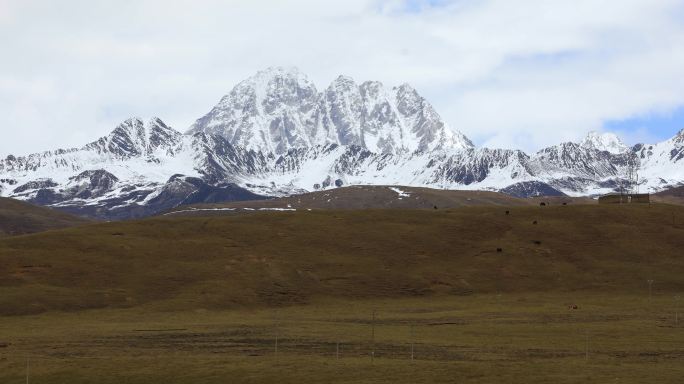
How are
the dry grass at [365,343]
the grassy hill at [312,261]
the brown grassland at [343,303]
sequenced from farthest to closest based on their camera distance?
1. the grassy hill at [312,261]
2. the brown grassland at [343,303]
3. the dry grass at [365,343]

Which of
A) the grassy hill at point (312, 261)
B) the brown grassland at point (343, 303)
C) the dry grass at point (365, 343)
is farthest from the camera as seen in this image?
the grassy hill at point (312, 261)

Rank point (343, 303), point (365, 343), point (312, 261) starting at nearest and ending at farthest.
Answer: point (365, 343) < point (343, 303) < point (312, 261)

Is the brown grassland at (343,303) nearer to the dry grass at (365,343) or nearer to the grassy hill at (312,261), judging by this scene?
the dry grass at (365,343)

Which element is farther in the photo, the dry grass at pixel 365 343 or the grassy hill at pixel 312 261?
the grassy hill at pixel 312 261

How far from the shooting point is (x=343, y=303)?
14938cm

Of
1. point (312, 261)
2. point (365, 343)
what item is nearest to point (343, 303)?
point (312, 261)

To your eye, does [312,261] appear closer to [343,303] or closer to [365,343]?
[343,303]

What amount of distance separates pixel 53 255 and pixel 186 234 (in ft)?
94.5

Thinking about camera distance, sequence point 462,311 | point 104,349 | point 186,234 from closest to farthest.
Result: point 104,349, point 462,311, point 186,234

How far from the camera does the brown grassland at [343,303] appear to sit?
273 feet

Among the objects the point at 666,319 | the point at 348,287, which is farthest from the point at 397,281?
the point at 666,319

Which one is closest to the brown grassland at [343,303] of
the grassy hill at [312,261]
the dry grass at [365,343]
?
the dry grass at [365,343]

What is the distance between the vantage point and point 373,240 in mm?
188750

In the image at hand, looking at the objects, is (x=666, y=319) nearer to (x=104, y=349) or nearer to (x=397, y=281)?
(x=397, y=281)
